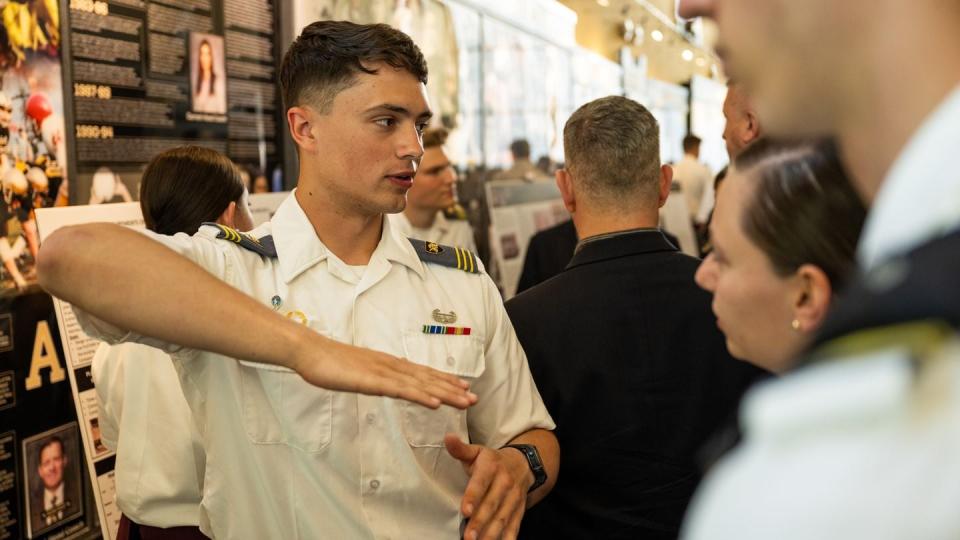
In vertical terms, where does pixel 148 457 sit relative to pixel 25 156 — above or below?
below

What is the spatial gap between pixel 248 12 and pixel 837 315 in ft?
12.8

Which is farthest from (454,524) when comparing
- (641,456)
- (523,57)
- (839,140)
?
(523,57)

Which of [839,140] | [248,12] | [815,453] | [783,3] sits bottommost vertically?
[815,453]

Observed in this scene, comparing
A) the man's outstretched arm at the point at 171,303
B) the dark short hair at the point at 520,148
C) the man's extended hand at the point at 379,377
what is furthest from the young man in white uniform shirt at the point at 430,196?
the man's extended hand at the point at 379,377

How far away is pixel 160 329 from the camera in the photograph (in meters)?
1.39

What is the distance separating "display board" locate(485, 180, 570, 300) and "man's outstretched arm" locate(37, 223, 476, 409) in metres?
3.61

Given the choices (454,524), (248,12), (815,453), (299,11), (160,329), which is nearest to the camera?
(815,453)

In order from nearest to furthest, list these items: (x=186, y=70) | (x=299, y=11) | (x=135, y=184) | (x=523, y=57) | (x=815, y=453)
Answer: (x=815, y=453), (x=135, y=184), (x=186, y=70), (x=299, y=11), (x=523, y=57)

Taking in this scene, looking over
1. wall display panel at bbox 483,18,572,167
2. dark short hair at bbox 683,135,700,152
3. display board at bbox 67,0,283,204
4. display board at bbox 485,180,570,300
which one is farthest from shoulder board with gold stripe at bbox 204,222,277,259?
dark short hair at bbox 683,135,700,152

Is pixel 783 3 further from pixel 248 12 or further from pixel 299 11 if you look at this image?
pixel 299 11

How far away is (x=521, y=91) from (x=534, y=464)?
6.13 m

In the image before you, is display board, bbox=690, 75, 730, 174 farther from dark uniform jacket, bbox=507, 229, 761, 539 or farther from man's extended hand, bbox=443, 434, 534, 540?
man's extended hand, bbox=443, 434, 534, 540

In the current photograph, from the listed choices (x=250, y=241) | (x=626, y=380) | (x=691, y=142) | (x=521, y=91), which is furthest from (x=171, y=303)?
(x=691, y=142)

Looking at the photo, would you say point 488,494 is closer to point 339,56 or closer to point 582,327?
point 582,327
